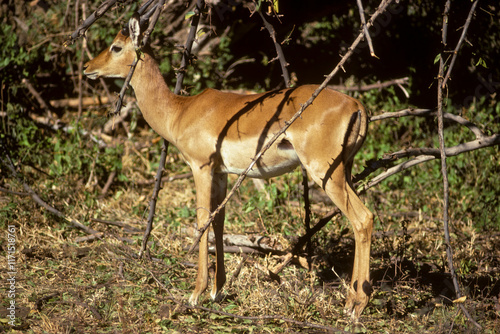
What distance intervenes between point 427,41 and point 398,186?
104 inches

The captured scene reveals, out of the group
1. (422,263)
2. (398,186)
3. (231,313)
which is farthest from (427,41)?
(231,313)

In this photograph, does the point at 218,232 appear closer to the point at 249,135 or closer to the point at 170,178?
the point at 249,135

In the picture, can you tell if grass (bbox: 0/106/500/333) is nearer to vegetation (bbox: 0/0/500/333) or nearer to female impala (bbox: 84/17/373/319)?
vegetation (bbox: 0/0/500/333)

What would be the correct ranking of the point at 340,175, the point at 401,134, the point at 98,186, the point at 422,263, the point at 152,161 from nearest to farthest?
the point at 340,175, the point at 422,263, the point at 98,186, the point at 152,161, the point at 401,134

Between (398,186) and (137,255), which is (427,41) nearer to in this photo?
(398,186)

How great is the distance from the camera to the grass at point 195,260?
3887 millimetres

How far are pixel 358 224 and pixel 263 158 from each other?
2.72 ft

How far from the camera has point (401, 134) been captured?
7.70m

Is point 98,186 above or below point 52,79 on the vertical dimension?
below

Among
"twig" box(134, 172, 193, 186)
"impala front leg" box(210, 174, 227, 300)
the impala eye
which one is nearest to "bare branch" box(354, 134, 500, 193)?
"impala front leg" box(210, 174, 227, 300)

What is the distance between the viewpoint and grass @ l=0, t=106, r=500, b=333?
12.8 feet

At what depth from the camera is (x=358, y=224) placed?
3.88 m

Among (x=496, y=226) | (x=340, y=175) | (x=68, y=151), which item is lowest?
(x=496, y=226)

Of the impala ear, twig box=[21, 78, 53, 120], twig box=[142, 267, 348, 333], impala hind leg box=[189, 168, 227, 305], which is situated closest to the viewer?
twig box=[142, 267, 348, 333]
